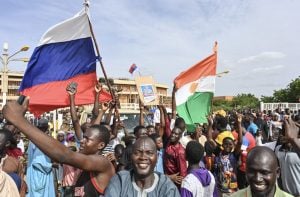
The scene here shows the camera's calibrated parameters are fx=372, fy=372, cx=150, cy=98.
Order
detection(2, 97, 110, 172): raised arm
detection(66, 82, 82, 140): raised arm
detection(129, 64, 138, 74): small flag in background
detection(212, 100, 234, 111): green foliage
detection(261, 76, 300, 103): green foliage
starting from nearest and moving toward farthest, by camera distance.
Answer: detection(2, 97, 110, 172): raised arm
detection(66, 82, 82, 140): raised arm
detection(129, 64, 138, 74): small flag in background
detection(261, 76, 300, 103): green foliage
detection(212, 100, 234, 111): green foliage

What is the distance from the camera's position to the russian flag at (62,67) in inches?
241

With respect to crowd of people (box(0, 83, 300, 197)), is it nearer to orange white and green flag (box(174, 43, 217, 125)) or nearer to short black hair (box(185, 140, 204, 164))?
short black hair (box(185, 140, 204, 164))

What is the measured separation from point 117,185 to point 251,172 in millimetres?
891

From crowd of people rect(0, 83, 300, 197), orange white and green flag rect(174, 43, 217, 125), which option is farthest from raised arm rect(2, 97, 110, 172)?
orange white and green flag rect(174, 43, 217, 125)

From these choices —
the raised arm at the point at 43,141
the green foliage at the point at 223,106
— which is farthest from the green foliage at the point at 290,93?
the raised arm at the point at 43,141

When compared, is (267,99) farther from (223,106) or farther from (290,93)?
(290,93)

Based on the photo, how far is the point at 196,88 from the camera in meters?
→ 8.02

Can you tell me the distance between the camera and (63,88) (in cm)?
631

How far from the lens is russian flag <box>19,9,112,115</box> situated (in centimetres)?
613

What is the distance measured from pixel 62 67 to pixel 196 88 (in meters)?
2.98

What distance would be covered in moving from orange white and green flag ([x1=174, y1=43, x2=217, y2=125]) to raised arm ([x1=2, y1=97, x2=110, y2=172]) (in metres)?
5.24

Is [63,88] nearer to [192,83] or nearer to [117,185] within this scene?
[192,83]

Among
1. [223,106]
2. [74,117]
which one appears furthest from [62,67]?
[223,106]

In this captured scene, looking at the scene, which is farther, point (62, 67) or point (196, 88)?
point (196, 88)
